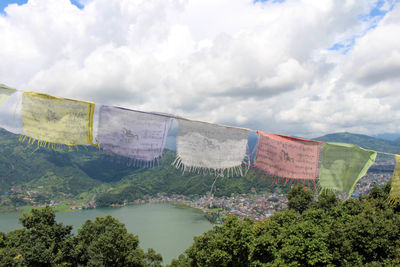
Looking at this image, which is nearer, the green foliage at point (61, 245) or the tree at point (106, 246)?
the green foliage at point (61, 245)

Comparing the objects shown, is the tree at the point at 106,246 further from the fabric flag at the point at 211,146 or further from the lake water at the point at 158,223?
the lake water at the point at 158,223

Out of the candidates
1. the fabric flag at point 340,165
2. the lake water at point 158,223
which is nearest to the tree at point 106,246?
the fabric flag at point 340,165

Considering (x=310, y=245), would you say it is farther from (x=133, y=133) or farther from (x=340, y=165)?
(x=133, y=133)

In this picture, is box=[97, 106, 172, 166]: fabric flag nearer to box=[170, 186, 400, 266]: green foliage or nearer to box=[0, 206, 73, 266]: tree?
box=[170, 186, 400, 266]: green foliage

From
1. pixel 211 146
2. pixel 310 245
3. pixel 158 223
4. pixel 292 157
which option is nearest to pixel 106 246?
pixel 310 245

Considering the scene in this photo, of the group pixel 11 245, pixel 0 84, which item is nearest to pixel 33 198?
pixel 11 245

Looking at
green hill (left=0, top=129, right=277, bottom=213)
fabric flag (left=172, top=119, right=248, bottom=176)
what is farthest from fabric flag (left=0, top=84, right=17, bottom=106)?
green hill (left=0, top=129, right=277, bottom=213)
